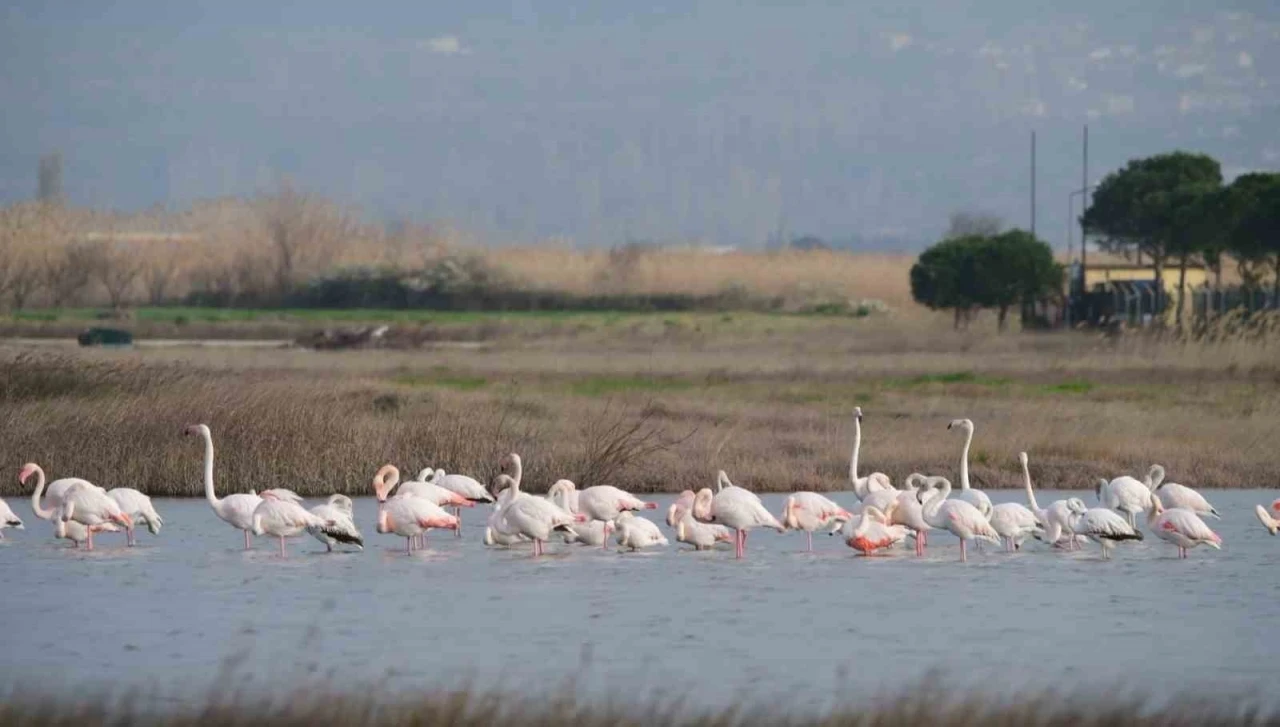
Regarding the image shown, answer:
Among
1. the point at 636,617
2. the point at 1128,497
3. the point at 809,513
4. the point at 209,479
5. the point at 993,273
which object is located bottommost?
the point at 636,617

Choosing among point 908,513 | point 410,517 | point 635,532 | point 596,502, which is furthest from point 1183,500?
point 410,517

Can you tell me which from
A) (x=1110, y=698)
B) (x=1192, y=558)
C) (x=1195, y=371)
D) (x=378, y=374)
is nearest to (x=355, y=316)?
(x=378, y=374)

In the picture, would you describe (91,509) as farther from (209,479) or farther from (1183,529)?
(1183,529)

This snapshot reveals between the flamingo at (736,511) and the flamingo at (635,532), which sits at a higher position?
the flamingo at (736,511)

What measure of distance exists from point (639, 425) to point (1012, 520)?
5873mm

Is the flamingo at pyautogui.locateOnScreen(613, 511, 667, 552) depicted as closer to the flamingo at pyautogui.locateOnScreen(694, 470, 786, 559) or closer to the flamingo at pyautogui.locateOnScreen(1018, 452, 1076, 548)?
the flamingo at pyautogui.locateOnScreen(694, 470, 786, 559)

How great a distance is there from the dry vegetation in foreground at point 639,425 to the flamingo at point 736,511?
4.23 metres

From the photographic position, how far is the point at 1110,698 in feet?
32.8

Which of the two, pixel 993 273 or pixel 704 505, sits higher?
pixel 993 273

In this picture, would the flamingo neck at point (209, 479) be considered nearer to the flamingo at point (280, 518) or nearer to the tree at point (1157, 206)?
the flamingo at point (280, 518)

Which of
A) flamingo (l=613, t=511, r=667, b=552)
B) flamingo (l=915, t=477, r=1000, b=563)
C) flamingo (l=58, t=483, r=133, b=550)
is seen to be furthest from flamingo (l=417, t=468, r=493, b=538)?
flamingo (l=915, t=477, r=1000, b=563)

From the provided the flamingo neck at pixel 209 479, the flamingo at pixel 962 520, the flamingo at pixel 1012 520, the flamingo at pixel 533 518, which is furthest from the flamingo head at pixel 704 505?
the flamingo neck at pixel 209 479

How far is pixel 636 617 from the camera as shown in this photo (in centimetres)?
1345

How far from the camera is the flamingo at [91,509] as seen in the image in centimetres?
1634
